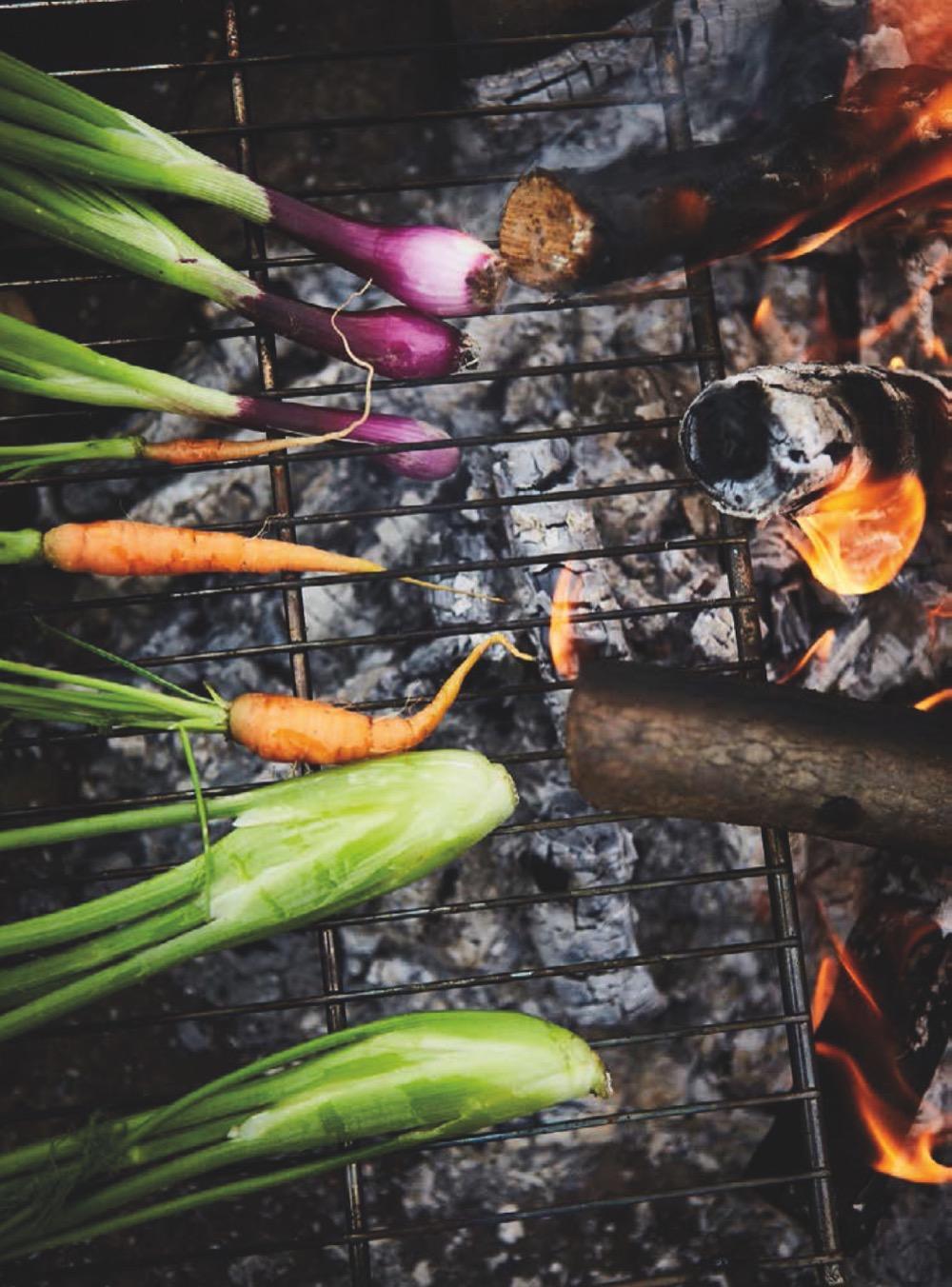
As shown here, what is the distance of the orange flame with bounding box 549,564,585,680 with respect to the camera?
67.5 inches

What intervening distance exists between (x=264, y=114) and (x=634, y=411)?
33.8 inches

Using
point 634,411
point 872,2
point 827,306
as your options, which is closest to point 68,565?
point 634,411

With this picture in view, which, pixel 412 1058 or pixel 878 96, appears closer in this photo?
pixel 412 1058

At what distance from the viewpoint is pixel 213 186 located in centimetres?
154

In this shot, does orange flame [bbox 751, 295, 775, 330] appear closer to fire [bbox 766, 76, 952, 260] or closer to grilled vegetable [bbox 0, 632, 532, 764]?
fire [bbox 766, 76, 952, 260]

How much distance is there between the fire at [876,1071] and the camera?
172cm

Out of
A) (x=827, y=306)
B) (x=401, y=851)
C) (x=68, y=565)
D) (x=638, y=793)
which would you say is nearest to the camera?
(x=638, y=793)

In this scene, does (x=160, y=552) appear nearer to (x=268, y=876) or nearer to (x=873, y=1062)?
(x=268, y=876)

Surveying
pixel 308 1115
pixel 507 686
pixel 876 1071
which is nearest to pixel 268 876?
pixel 308 1115

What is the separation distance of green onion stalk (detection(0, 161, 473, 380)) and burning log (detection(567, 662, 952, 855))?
60 centimetres

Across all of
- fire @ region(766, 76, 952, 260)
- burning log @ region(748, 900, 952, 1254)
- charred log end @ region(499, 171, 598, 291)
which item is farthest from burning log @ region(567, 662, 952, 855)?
fire @ region(766, 76, 952, 260)

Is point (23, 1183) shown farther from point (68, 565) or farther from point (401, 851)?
point (68, 565)

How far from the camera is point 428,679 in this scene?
1.77 meters

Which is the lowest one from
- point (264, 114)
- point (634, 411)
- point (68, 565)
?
point (68, 565)
